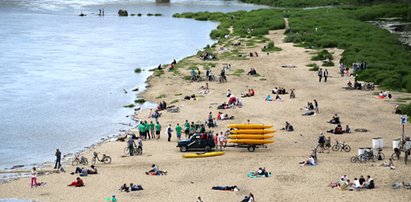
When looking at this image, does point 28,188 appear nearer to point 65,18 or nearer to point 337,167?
point 337,167

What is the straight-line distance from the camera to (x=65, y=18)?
167 meters

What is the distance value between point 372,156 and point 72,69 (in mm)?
55790

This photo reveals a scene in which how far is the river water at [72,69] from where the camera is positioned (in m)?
59.6

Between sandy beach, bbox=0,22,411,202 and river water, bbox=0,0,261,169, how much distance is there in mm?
5138

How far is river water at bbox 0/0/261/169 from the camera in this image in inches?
2346

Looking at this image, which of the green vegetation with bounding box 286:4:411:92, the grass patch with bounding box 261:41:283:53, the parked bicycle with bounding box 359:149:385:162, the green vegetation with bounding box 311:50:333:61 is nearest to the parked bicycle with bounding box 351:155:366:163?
the parked bicycle with bounding box 359:149:385:162

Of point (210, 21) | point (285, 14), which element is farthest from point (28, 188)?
point (210, 21)

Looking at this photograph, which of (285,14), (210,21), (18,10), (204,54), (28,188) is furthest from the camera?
(18,10)

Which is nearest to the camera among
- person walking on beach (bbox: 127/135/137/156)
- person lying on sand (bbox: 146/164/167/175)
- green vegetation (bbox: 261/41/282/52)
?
person lying on sand (bbox: 146/164/167/175)

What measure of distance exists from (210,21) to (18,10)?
5398 centimetres

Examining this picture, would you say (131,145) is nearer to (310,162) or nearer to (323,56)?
(310,162)

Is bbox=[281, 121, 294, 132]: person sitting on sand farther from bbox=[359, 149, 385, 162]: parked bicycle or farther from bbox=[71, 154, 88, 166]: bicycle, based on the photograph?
bbox=[71, 154, 88, 166]: bicycle

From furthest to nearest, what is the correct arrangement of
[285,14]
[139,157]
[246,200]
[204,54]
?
1. [285,14]
2. [204,54]
3. [139,157]
4. [246,200]

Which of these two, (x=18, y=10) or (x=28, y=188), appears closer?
(x=28, y=188)
